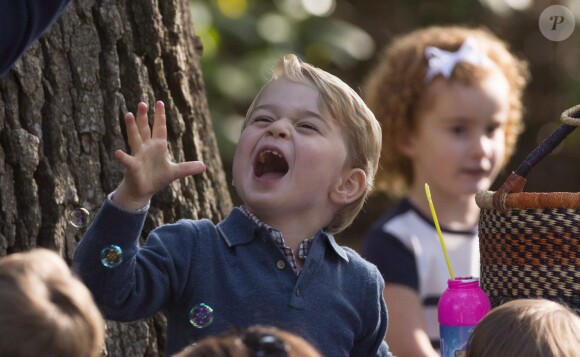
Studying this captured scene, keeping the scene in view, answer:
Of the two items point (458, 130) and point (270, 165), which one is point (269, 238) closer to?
point (270, 165)

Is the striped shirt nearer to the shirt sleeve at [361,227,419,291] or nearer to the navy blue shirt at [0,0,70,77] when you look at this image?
the navy blue shirt at [0,0,70,77]

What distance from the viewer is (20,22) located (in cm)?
204

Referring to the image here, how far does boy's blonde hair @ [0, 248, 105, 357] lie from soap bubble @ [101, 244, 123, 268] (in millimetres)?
484

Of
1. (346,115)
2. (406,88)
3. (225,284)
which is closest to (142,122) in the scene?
(225,284)

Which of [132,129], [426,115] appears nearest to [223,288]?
[132,129]

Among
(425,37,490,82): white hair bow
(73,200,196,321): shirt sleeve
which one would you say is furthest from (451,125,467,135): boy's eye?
(73,200,196,321): shirt sleeve

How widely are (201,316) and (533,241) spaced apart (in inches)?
29.4

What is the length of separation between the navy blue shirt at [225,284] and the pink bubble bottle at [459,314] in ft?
0.51

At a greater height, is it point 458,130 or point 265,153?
point 265,153

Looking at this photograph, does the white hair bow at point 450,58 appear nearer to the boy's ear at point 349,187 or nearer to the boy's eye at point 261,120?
the boy's ear at point 349,187

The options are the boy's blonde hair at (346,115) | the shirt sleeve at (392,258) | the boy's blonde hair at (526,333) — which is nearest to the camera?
the boy's blonde hair at (526,333)

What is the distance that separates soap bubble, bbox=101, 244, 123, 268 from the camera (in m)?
2.23

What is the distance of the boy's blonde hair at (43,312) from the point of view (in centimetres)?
163

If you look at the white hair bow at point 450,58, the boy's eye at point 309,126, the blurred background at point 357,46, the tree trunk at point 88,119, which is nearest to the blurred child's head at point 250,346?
the boy's eye at point 309,126
